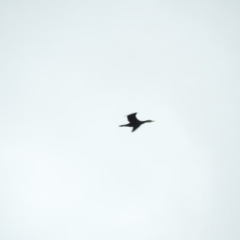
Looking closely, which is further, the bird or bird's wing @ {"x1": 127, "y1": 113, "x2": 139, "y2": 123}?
the bird

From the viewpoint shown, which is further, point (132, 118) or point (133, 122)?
point (133, 122)

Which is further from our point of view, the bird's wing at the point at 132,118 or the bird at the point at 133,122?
the bird at the point at 133,122

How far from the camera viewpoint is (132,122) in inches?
1422
